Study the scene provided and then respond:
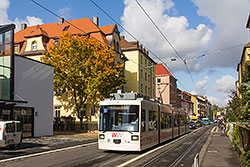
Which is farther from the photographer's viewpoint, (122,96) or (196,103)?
(196,103)

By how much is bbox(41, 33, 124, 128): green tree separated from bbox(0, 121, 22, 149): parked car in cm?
1618

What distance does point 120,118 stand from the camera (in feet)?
45.1

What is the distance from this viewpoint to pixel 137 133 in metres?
13.3

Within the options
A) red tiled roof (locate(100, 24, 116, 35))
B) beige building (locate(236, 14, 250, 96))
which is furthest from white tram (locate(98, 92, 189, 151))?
red tiled roof (locate(100, 24, 116, 35))

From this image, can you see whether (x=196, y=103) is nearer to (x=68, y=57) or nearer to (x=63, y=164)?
(x=68, y=57)

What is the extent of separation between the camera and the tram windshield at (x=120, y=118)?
44.5 ft

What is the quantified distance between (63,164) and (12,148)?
6475mm

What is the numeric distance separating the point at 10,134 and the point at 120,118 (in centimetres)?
606

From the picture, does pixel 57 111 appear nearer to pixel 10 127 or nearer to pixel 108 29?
pixel 108 29

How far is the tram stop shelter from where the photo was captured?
21.7 metres

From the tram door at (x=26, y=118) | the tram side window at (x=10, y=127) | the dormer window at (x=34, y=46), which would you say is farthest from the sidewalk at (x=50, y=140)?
the dormer window at (x=34, y=46)

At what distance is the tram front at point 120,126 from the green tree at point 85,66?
1771 centimetres

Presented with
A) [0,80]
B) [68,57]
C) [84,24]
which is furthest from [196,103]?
[0,80]

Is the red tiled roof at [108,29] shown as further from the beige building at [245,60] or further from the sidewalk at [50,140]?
the sidewalk at [50,140]
